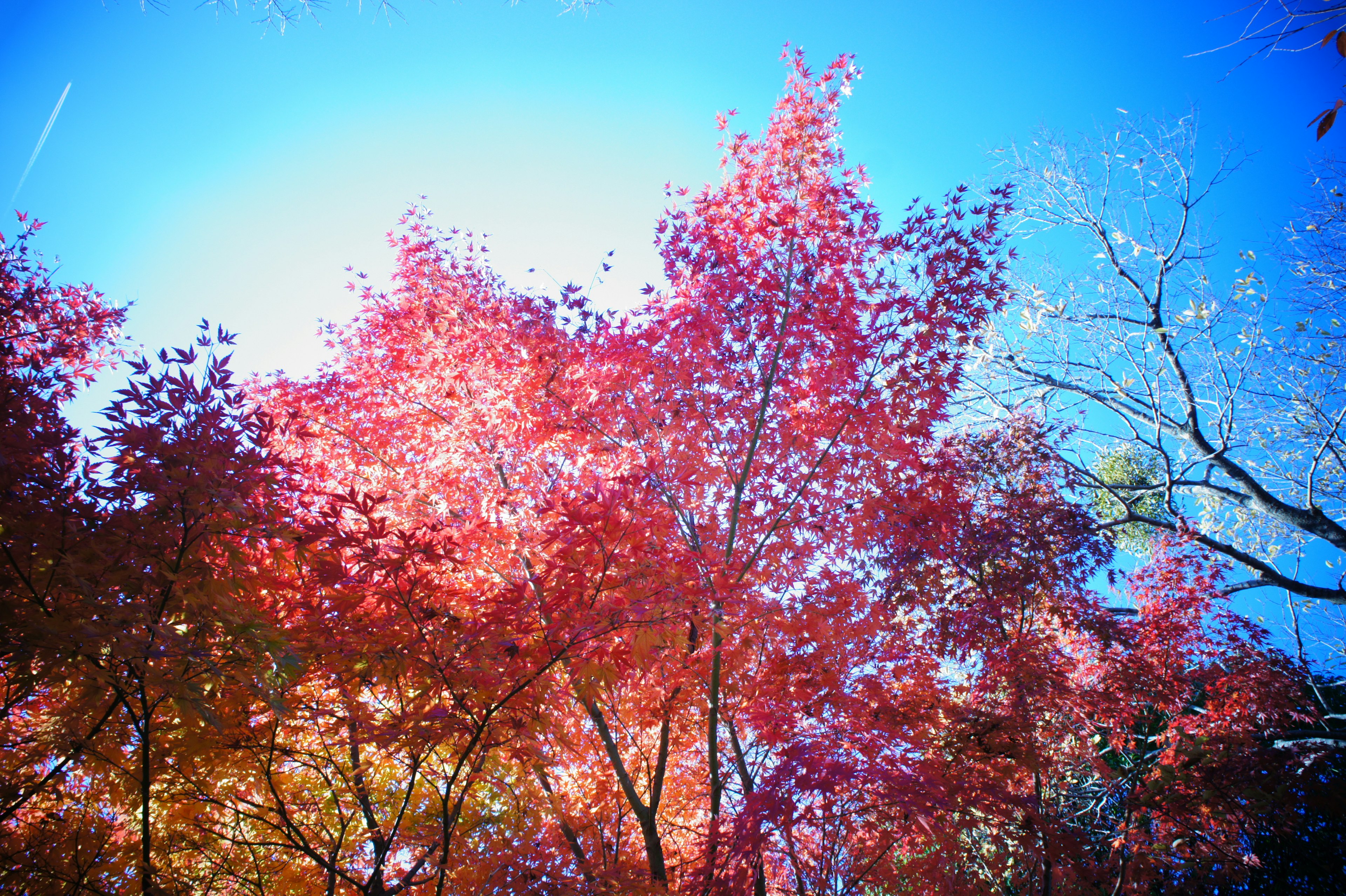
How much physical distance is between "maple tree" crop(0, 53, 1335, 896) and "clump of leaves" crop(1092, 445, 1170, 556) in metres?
3.73

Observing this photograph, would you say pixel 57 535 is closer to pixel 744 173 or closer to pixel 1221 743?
pixel 744 173

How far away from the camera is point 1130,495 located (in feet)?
30.1

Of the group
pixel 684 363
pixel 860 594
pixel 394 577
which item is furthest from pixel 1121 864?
pixel 394 577

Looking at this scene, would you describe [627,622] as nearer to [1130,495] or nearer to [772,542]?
[772,542]

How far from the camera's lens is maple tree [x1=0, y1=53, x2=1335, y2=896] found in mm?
2926

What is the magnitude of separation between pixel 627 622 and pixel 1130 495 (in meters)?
9.97

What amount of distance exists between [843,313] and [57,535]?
5047 millimetres

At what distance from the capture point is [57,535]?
8.70 feet

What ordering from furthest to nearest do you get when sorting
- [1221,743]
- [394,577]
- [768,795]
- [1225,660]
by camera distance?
[1225,660]
[1221,743]
[768,795]
[394,577]

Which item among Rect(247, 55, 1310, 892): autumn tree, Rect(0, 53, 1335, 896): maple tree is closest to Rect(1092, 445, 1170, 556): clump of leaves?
Rect(0, 53, 1335, 896): maple tree

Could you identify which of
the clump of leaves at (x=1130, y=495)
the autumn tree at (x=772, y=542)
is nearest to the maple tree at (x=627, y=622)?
the autumn tree at (x=772, y=542)

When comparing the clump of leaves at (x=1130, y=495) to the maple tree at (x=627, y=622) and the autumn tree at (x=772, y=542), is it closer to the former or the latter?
the maple tree at (x=627, y=622)

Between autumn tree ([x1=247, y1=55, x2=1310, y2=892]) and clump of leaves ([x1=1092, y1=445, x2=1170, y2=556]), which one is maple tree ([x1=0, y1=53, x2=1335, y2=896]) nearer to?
autumn tree ([x1=247, y1=55, x2=1310, y2=892])

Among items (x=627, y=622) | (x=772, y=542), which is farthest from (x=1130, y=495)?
(x=627, y=622)
